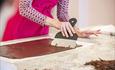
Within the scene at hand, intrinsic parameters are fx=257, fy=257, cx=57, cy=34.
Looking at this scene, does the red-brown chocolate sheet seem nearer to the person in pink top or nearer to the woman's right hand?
the woman's right hand

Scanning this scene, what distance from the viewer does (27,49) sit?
2.36ft

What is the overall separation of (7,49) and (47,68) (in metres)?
0.19

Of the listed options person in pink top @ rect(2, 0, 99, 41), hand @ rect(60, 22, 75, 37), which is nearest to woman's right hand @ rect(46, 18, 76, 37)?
hand @ rect(60, 22, 75, 37)

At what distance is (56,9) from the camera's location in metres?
1.13

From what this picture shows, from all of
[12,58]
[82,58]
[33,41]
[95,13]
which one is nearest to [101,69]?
[82,58]

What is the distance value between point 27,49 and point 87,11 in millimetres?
424

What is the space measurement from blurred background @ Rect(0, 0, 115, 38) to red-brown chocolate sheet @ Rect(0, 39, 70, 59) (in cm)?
25

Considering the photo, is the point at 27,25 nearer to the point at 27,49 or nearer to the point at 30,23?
the point at 30,23

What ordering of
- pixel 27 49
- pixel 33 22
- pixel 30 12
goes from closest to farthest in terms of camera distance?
1. pixel 27 49
2. pixel 30 12
3. pixel 33 22

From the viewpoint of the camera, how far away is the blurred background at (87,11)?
993 millimetres

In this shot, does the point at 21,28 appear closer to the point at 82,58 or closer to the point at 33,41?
the point at 33,41

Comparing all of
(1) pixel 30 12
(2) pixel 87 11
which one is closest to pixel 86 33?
(2) pixel 87 11

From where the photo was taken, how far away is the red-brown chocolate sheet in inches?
26.0

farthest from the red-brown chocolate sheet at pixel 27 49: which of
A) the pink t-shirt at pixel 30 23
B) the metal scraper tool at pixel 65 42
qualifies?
the pink t-shirt at pixel 30 23
